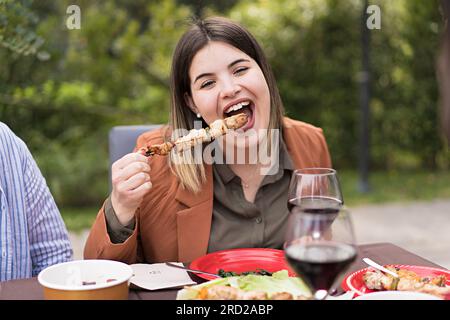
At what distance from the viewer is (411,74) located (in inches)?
298

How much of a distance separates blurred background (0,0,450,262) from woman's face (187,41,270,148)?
3.76m

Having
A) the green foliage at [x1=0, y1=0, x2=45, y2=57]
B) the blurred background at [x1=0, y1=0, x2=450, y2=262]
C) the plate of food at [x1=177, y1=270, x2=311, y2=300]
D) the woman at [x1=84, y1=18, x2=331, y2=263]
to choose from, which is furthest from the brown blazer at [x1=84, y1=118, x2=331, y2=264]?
the blurred background at [x1=0, y1=0, x2=450, y2=262]

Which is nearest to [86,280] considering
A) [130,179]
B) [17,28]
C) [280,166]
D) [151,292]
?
[151,292]

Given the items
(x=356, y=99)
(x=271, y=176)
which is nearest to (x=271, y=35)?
(x=356, y=99)

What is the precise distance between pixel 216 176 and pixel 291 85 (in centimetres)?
538

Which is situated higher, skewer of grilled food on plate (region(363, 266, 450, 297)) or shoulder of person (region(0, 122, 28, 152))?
shoulder of person (region(0, 122, 28, 152))

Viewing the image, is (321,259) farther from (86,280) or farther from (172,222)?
(172,222)

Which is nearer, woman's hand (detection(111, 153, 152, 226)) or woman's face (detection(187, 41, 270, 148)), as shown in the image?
woman's hand (detection(111, 153, 152, 226))

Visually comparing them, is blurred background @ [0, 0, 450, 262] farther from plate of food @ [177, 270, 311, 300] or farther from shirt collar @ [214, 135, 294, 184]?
plate of food @ [177, 270, 311, 300]

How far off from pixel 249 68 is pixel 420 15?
5686 millimetres

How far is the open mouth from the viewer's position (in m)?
2.32

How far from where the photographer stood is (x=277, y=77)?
25.1 feet

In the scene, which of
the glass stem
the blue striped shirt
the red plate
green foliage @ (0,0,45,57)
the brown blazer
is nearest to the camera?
the glass stem

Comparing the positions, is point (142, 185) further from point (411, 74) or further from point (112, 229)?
point (411, 74)
